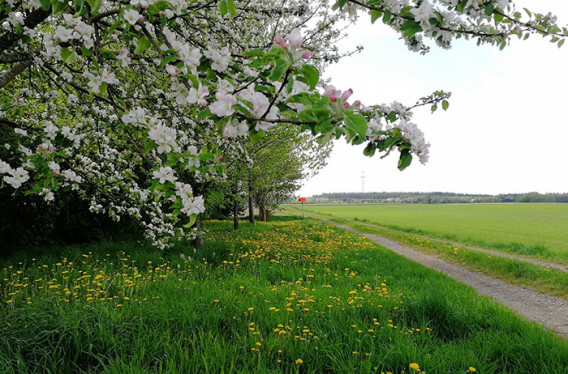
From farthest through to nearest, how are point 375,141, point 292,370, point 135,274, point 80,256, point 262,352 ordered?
point 80,256 < point 135,274 < point 262,352 < point 292,370 < point 375,141

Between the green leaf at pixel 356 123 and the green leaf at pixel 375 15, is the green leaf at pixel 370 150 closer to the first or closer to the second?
the green leaf at pixel 356 123

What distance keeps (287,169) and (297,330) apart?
1255cm

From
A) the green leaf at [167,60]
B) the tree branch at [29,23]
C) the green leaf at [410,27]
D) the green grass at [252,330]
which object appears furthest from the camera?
the tree branch at [29,23]

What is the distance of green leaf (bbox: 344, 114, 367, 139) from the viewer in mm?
1165

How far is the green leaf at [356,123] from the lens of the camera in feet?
3.82

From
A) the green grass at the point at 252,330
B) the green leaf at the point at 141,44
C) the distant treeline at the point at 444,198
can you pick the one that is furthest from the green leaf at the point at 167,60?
the distant treeline at the point at 444,198

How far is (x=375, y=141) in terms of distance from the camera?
169 cm

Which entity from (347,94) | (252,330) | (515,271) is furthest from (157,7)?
(515,271)

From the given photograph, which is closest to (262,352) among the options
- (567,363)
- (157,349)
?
(157,349)

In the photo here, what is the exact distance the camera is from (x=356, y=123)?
1211 mm

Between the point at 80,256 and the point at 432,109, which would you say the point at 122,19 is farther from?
the point at 80,256

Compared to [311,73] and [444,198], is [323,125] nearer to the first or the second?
[311,73]

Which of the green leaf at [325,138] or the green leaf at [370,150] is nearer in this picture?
the green leaf at [325,138]

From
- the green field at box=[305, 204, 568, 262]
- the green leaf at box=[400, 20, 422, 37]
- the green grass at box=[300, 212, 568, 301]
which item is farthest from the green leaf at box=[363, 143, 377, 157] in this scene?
the green field at box=[305, 204, 568, 262]
